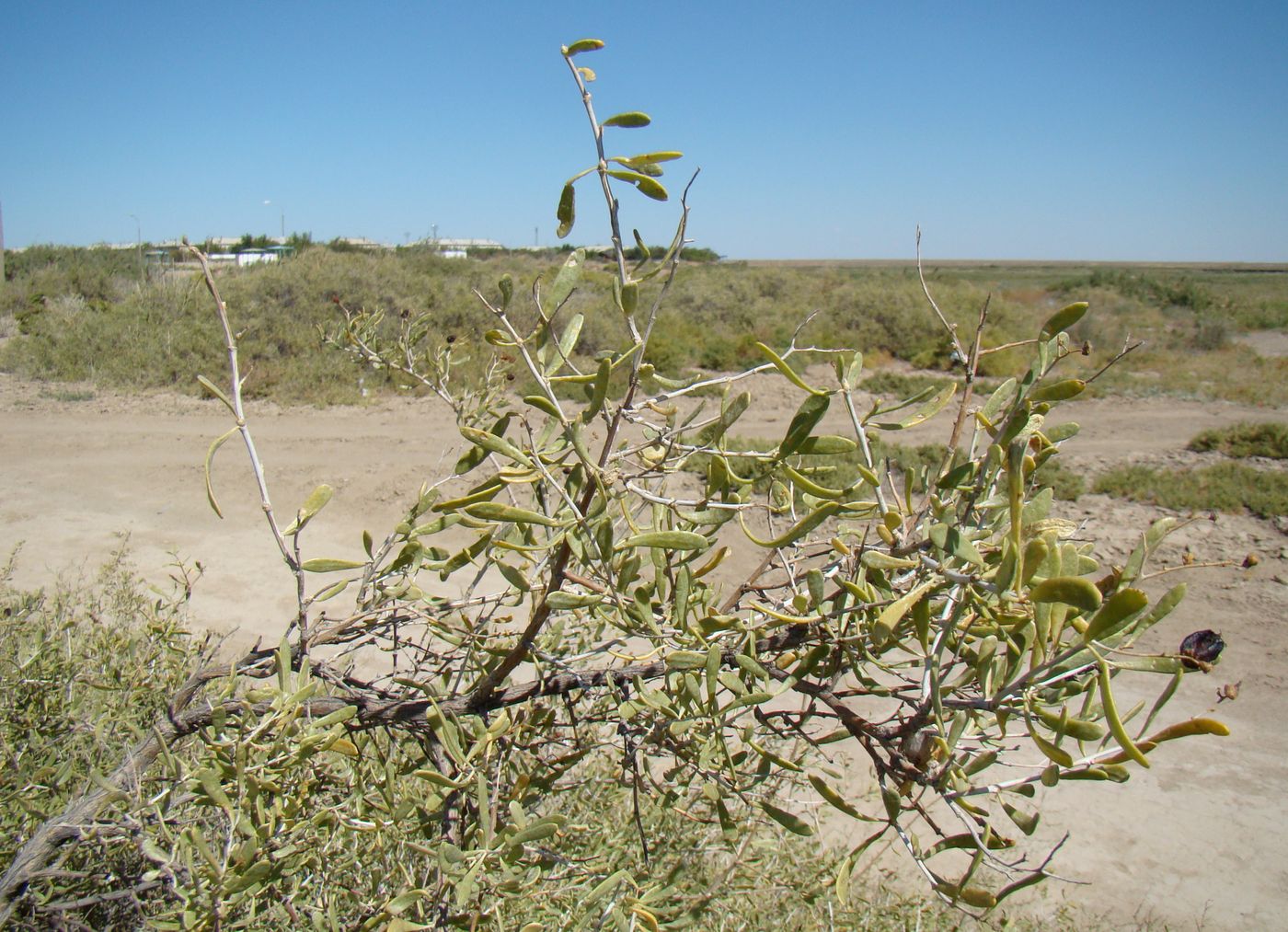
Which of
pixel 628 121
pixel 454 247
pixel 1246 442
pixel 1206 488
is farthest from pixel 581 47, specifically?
pixel 454 247

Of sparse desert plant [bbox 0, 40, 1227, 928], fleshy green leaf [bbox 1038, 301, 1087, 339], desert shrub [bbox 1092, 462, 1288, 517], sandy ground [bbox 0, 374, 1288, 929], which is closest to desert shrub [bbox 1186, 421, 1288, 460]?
sandy ground [bbox 0, 374, 1288, 929]

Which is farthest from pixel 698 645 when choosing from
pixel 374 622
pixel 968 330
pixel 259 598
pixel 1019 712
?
pixel 968 330

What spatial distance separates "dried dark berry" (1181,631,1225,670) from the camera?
0.68 m

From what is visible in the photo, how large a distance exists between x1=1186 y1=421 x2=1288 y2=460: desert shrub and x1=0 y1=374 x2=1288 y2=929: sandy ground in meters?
0.27

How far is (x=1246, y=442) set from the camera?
30.6 feet

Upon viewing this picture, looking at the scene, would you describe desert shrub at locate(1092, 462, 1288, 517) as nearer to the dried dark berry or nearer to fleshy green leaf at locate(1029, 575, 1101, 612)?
the dried dark berry

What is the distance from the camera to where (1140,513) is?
727 centimetres

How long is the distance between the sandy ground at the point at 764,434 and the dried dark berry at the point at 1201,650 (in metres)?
0.94

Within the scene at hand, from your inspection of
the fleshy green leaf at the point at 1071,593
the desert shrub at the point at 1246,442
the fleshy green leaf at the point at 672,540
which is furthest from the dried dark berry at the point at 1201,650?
the desert shrub at the point at 1246,442

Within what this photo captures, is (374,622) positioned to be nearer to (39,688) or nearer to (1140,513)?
(39,688)

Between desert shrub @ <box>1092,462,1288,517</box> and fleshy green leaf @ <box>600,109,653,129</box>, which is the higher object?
fleshy green leaf @ <box>600,109,653,129</box>

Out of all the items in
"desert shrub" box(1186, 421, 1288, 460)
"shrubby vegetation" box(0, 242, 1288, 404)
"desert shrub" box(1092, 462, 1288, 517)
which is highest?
"shrubby vegetation" box(0, 242, 1288, 404)

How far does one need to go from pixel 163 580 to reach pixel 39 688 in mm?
3777

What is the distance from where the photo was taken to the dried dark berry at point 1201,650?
0.68 meters
